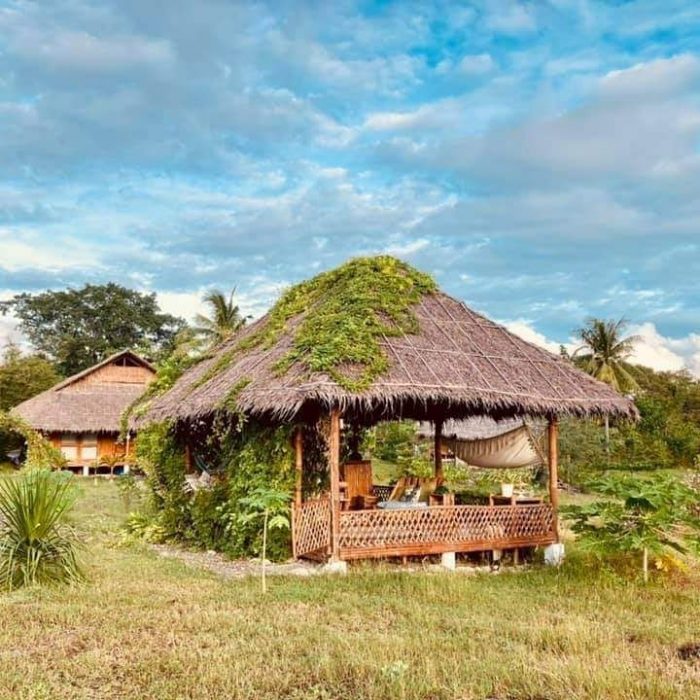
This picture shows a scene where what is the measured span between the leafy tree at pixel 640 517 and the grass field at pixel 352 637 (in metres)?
0.47

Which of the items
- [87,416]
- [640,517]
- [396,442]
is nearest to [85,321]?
[87,416]

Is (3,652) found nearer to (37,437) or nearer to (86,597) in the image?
(86,597)

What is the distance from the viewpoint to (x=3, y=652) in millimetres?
5957

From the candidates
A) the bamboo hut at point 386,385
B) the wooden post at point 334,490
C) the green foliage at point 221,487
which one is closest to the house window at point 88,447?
the green foliage at point 221,487

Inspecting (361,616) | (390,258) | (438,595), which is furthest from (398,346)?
(361,616)

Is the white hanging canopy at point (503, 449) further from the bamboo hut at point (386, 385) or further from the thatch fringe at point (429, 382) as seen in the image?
the bamboo hut at point (386, 385)

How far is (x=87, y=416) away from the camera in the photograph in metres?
30.5

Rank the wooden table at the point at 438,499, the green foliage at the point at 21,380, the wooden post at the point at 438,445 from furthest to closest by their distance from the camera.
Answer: the green foliage at the point at 21,380
the wooden post at the point at 438,445
the wooden table at the point at 438,499

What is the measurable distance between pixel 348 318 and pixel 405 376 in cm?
124

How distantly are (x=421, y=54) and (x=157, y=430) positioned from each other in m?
7.94

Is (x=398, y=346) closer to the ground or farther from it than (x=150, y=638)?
farther from it

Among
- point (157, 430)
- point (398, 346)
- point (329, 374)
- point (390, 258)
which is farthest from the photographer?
point (157, 430)

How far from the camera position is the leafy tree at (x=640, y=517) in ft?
29.1

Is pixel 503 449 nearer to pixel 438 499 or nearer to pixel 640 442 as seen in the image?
pixel 438 499
